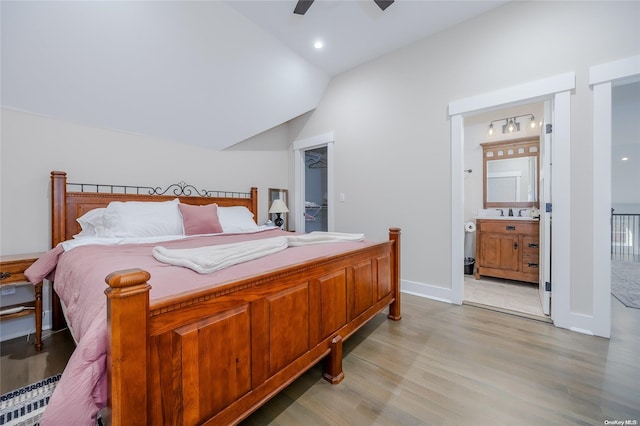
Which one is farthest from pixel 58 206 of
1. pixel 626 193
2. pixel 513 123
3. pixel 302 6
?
pixel 626 193

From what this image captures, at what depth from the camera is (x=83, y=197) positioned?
2418 millimetres

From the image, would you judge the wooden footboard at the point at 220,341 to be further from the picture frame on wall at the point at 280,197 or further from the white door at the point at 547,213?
the picture frame on wall at the point at 280,197

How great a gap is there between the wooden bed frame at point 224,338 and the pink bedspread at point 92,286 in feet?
0.24

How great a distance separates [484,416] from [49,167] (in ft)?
11.9

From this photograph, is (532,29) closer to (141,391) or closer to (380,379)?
(380,379)

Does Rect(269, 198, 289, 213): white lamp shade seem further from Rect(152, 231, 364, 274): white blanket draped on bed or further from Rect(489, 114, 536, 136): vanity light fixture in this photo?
Rect(489, 114, 536, 136): vanity light fixture

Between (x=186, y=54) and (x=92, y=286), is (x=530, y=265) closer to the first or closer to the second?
(x=92, y=286)

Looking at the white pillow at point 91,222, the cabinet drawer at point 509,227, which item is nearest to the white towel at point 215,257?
the white pillow at point 91,222

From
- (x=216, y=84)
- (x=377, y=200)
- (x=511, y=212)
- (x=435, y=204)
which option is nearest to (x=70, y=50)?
(x=216, y=84)

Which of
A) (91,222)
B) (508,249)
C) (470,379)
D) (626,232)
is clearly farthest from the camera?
(626,232)

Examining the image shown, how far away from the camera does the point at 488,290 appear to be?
3174 millimetres

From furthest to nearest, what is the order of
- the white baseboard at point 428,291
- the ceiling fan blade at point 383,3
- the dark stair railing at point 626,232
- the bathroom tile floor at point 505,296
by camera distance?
the dark stair railing at point 626,232 → the white baseboard at point 428,291 → the bathroom tile floor at point 505,296 → the ceiling fan blade at point 383,3

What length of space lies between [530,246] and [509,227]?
1.04 ft

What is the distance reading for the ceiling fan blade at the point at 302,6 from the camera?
2.20 metres
